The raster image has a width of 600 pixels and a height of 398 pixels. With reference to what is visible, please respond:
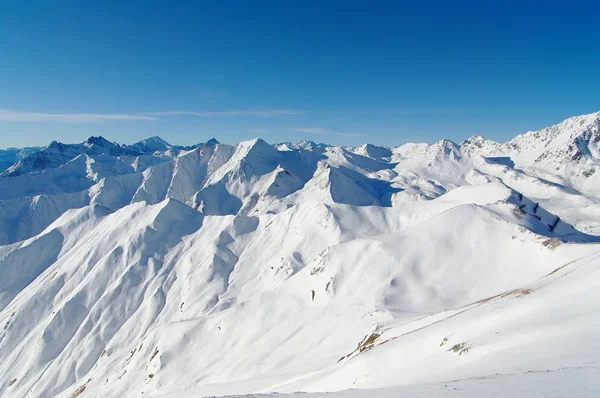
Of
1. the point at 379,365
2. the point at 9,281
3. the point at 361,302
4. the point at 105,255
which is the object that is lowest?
the point at 9,281

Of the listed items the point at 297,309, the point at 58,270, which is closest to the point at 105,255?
the point at 58,270

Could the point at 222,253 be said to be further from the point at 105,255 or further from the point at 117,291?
the point at 105,255

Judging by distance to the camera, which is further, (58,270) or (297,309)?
(58,270)

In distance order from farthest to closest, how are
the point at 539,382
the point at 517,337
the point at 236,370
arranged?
the point at 236,370 → the point at 517,337 → the point at 539,382

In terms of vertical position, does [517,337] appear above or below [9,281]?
above

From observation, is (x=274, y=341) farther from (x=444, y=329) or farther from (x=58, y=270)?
(x=58, y=270)

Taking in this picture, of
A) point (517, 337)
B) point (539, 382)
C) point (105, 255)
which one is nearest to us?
point (539, 382)
